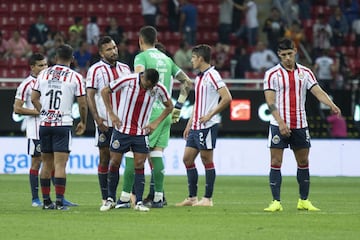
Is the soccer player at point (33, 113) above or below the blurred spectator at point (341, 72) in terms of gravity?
below

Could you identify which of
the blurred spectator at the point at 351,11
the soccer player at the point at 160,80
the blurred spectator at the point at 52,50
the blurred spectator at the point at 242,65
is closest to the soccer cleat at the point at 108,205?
the soccer player at the point at 160,80

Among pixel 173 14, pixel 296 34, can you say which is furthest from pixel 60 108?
pixel 173 14

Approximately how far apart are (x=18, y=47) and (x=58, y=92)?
1634 cm

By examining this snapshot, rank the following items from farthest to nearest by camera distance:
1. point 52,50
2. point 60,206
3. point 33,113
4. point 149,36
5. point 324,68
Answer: point 324,68 < point 52,50 < point 33,113 < point 149,36 < point 60,206

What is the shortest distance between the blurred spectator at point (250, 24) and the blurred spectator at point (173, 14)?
1746mm

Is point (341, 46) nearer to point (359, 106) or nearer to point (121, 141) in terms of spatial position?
point (359, 106)

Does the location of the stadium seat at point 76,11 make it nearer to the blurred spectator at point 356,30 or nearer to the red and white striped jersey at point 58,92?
the blurred spectator at point 356,30

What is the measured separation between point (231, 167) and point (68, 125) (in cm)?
1217

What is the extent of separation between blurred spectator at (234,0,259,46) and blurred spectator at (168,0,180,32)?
175cm

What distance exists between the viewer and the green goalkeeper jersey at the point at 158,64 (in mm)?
15844

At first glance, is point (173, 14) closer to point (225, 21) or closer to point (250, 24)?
point (225, 21)

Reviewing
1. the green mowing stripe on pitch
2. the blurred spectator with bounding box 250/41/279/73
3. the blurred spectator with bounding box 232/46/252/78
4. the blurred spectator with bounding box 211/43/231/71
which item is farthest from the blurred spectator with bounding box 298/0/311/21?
the green mowing stripe on pitch

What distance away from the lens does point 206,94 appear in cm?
1655

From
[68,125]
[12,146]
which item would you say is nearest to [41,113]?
[68,125]
